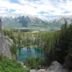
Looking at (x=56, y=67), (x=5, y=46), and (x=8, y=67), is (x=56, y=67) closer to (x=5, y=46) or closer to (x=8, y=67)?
(x=5, y=46)

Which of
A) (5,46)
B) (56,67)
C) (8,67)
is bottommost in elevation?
(56,67)

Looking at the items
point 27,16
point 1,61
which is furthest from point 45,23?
point 1,61

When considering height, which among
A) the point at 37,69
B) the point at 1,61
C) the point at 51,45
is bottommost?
the point at 37,69

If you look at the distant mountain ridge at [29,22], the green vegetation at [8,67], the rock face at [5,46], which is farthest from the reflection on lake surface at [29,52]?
the green vegetation at [8,67]

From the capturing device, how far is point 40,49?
24.0 ft

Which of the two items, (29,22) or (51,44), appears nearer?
(51,44)

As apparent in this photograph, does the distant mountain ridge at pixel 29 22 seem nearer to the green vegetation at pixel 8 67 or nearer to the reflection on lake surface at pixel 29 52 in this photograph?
the reflection on lake surface at pixel 29 52

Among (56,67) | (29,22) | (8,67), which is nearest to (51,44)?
(56,67)

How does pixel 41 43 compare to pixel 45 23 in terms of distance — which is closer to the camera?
pixel 41 43

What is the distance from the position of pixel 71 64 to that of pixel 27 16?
3814 mm

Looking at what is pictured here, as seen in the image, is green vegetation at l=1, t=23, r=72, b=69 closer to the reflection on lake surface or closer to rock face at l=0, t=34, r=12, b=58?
the reflection on lake surface

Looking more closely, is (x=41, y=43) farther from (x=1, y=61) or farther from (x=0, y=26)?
(x=1, y=61)

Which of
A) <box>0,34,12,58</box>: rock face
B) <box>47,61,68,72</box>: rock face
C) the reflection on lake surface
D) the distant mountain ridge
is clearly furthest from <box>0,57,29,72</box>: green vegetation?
the distant mountain ridge

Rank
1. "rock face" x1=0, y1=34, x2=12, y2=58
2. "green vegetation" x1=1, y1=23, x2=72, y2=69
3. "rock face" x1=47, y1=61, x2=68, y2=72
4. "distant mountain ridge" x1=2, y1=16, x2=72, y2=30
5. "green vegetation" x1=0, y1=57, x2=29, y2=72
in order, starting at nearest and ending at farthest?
"green vegetation" x1=0, y1=57, x2=29, y2=72
"rock face" x1=0, y1=34, x2=12, y2=58
"rock face" x1=47, y1=61, x2=68, y2=72
"green vegetation" x1=1, y1=23, x2=72, y2=69
"distant mountain ridge" x1=2, y1=16, x2=72, y2=30
